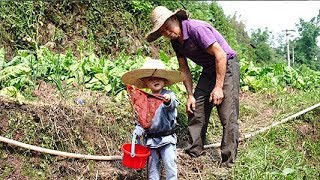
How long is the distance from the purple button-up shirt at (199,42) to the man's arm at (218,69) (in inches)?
2.5

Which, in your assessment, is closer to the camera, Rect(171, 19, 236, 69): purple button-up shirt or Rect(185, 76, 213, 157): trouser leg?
Rect(171, 19, 236, 69): purple button-up shirt

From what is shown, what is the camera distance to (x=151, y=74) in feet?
12.6

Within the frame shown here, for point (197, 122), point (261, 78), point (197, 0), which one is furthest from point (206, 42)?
point (197, 0)

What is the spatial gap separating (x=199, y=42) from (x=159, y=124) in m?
0.86

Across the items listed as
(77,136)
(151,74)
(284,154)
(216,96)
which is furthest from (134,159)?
(284,154)

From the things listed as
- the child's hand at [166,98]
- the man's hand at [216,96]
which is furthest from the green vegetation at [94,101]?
the child's hand at [166,98]

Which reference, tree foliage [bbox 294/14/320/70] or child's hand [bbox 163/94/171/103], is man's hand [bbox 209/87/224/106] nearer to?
child's hand [bbox 163/94/171/103]

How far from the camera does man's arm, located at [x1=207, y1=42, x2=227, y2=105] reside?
409 cm

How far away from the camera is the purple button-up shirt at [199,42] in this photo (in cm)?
408

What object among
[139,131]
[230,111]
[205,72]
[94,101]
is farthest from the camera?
[94,101]

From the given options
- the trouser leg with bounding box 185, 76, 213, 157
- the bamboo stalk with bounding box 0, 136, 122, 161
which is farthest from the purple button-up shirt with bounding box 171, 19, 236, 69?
the bamboo stalk with bounding box 0, 136, 122, 161

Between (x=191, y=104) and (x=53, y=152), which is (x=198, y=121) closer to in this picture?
(x=191, y=104)

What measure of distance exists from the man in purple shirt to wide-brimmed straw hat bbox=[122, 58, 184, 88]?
1.14 ft

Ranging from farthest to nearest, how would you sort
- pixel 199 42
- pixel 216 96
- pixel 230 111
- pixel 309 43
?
1. pixel 309 43
2. pixel 230 111
3. pixel 216 96
4. pixel 199 42
